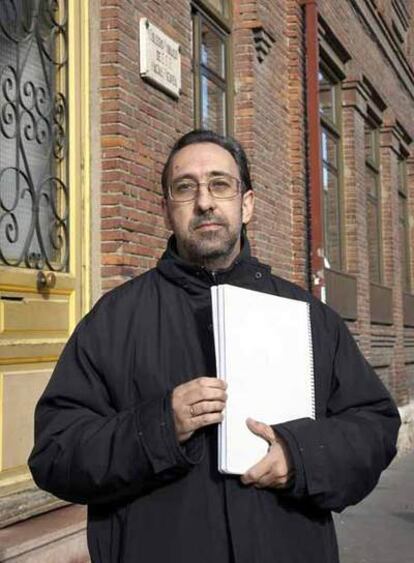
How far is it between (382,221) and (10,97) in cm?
1021

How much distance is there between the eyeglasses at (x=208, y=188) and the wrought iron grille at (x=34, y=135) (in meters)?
2.90

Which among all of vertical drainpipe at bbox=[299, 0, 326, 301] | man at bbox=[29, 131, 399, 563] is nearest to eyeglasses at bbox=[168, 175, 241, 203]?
man at bbox=[29, 131, 399, 563]

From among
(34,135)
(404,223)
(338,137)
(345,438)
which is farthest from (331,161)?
(345,438)

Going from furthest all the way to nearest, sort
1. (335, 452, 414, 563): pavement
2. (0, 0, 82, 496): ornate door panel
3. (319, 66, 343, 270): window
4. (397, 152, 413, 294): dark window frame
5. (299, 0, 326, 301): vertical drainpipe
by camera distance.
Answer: (397, 152, 413, 294): dark window frame, (319, 66, 343, 270): window, (299, 0, 326, 301): vertical drainpipe, (335, 452, 414, 563): pavement, (0, 0, 82, 496): ornate door panel

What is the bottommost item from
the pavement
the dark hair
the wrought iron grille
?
the pavement

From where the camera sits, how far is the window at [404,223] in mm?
16281

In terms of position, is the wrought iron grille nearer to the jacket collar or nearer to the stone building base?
the stone building base

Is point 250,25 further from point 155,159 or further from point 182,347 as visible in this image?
point 182,347

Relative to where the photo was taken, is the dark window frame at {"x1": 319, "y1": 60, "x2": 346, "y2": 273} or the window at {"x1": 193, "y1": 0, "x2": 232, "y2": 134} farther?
the dark window frame at {"x1": 319, "y1": 60, "x2": 346, "y2": 273}

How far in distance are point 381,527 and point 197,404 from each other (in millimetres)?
6221

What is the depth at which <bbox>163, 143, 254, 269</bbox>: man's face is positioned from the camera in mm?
2193

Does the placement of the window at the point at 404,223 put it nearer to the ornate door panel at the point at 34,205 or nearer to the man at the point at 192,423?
the ornate door panel at the point at 34,205

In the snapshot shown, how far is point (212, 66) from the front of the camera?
8.23 metres

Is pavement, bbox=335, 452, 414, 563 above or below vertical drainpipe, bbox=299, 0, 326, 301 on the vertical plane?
below
